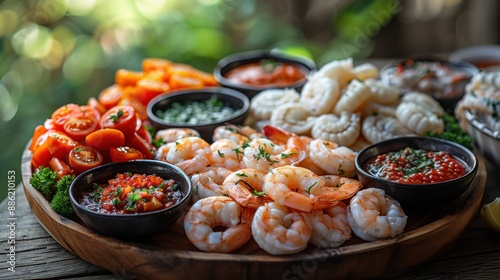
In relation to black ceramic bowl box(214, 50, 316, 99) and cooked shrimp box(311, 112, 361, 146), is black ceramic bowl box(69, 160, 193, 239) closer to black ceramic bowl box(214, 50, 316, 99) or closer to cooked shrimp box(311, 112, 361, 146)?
cooked shrimp box(311, 112, 361, 146)

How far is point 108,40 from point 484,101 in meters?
4.41

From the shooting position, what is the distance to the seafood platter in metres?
2.94

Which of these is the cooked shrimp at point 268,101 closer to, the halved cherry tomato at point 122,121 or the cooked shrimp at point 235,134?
the cooked shrimp at point 235,134

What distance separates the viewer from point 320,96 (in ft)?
13.5

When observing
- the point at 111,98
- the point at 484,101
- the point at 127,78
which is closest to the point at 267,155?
the point at 484,101

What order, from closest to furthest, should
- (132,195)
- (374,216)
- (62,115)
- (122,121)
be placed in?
(374,216) < (132,195) < (122,121) < (62,115)

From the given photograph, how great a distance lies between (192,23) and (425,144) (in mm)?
4103

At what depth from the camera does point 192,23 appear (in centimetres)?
709

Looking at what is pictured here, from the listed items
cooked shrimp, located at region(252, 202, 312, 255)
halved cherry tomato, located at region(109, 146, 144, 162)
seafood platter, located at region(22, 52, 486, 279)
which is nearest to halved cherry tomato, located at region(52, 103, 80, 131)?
seafood platter, located at region(22, 52, 486, 279)

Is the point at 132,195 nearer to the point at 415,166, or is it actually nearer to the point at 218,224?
the point at 218,224

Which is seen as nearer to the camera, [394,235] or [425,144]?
[394,235]

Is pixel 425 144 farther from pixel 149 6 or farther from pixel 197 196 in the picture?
pixel 149 6

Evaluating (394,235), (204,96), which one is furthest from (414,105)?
(204,96)

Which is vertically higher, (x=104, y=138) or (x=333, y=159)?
(x=104, y=138)
